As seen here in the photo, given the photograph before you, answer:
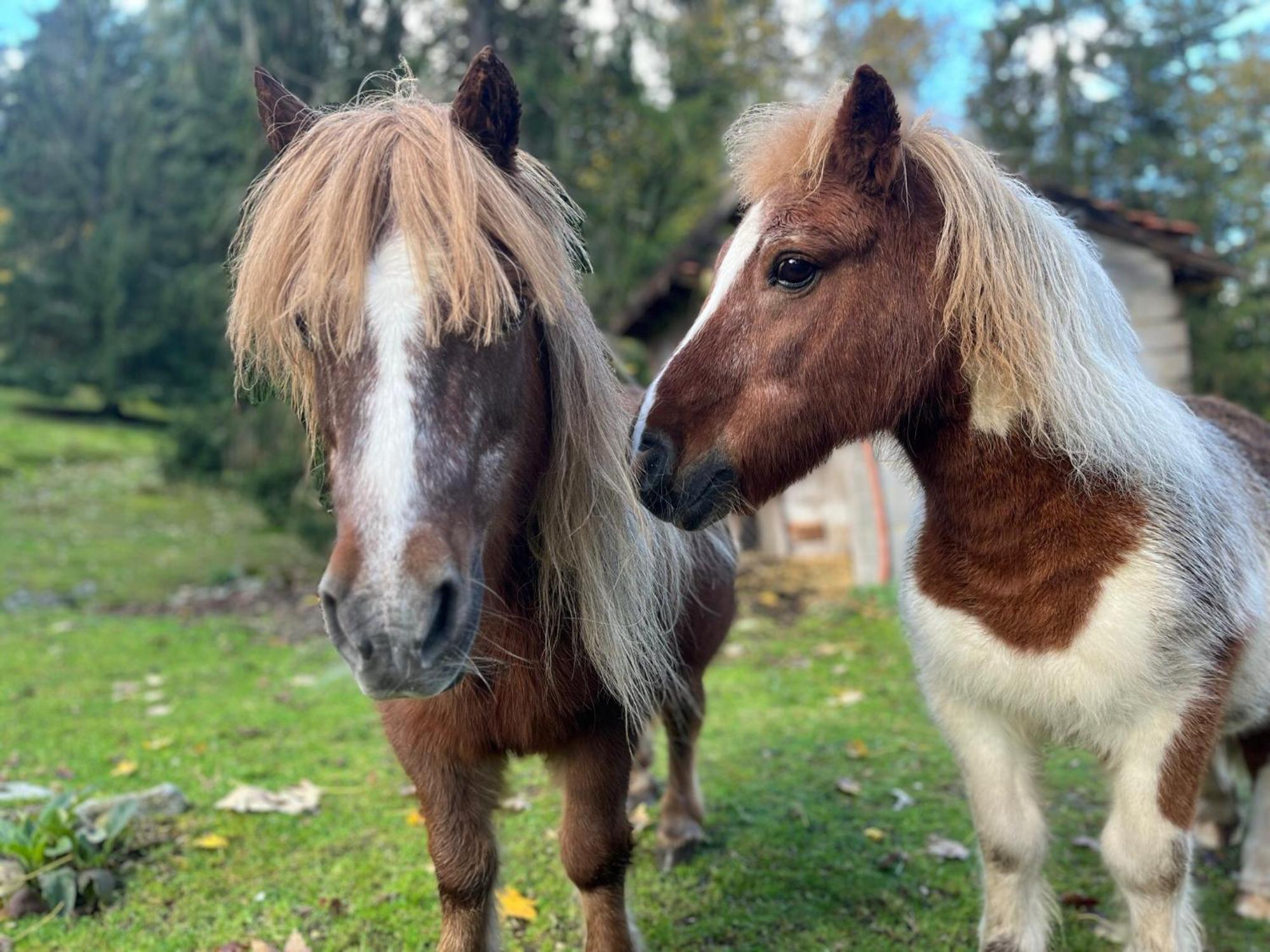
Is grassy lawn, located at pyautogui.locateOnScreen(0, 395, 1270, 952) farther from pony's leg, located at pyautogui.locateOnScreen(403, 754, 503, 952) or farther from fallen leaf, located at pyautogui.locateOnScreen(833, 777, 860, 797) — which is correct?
pony's leg, located at pyautogui.locateOnScreen(403, 754, 503, 952)

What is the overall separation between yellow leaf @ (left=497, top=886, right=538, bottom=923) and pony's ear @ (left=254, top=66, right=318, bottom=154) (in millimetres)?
2437

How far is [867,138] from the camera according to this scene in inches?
80.0

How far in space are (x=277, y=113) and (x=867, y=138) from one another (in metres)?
1.37

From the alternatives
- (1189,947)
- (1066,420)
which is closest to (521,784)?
(1189,947)

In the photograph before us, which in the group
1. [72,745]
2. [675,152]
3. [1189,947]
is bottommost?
[72,745]

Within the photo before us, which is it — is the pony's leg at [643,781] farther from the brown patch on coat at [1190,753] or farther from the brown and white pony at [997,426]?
the brown patch on coat at [1190,753]

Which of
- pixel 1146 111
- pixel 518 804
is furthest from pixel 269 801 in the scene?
pixel 1146 111

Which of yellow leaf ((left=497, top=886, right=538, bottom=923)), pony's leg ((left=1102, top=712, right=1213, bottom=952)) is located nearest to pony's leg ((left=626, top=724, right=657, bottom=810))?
yellow leaf ((left=497, top=886, right=538, bottom=923))

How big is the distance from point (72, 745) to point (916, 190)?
5.07 m

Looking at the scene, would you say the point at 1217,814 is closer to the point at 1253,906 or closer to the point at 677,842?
the point at 1253,906

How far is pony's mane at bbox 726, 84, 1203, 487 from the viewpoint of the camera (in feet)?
6.63

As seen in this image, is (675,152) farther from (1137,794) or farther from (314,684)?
(1137,794)

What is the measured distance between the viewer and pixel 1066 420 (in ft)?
6.63

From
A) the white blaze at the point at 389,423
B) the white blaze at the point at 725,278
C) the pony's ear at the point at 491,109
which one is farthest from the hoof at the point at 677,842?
the pony's ear at the point at 491,109
